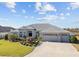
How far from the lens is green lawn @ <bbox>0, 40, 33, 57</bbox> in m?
12.0

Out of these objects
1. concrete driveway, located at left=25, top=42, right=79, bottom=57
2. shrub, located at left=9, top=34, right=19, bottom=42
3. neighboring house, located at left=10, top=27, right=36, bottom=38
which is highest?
neighboring house, located at left=10, top=27, right=36, bottom=38

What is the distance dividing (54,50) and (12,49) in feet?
5.08

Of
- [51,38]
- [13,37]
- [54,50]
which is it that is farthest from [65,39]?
[13,37]

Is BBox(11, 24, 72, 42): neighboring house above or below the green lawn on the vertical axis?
above

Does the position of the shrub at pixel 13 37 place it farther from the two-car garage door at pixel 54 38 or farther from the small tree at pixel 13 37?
the two-car garage door at pixel 54 38

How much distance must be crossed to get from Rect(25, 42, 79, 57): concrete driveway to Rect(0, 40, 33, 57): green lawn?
11.1 inches

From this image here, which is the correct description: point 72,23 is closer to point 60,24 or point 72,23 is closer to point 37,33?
point 60,24

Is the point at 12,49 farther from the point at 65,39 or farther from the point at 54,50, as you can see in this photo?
the point at 65,39

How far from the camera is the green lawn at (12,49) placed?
1195 cm

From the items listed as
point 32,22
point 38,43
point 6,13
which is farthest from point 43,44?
point 6,13

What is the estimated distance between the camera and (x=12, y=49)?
1203 centimetres

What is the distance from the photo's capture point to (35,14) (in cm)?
1206

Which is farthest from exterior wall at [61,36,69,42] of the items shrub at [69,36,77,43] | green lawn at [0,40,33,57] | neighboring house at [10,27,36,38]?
green lawn at [0,40,33,57]

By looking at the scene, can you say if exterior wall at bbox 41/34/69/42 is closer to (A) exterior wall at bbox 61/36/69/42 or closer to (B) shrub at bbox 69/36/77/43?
(A) exterior wall at bbox 61/36/69/42
